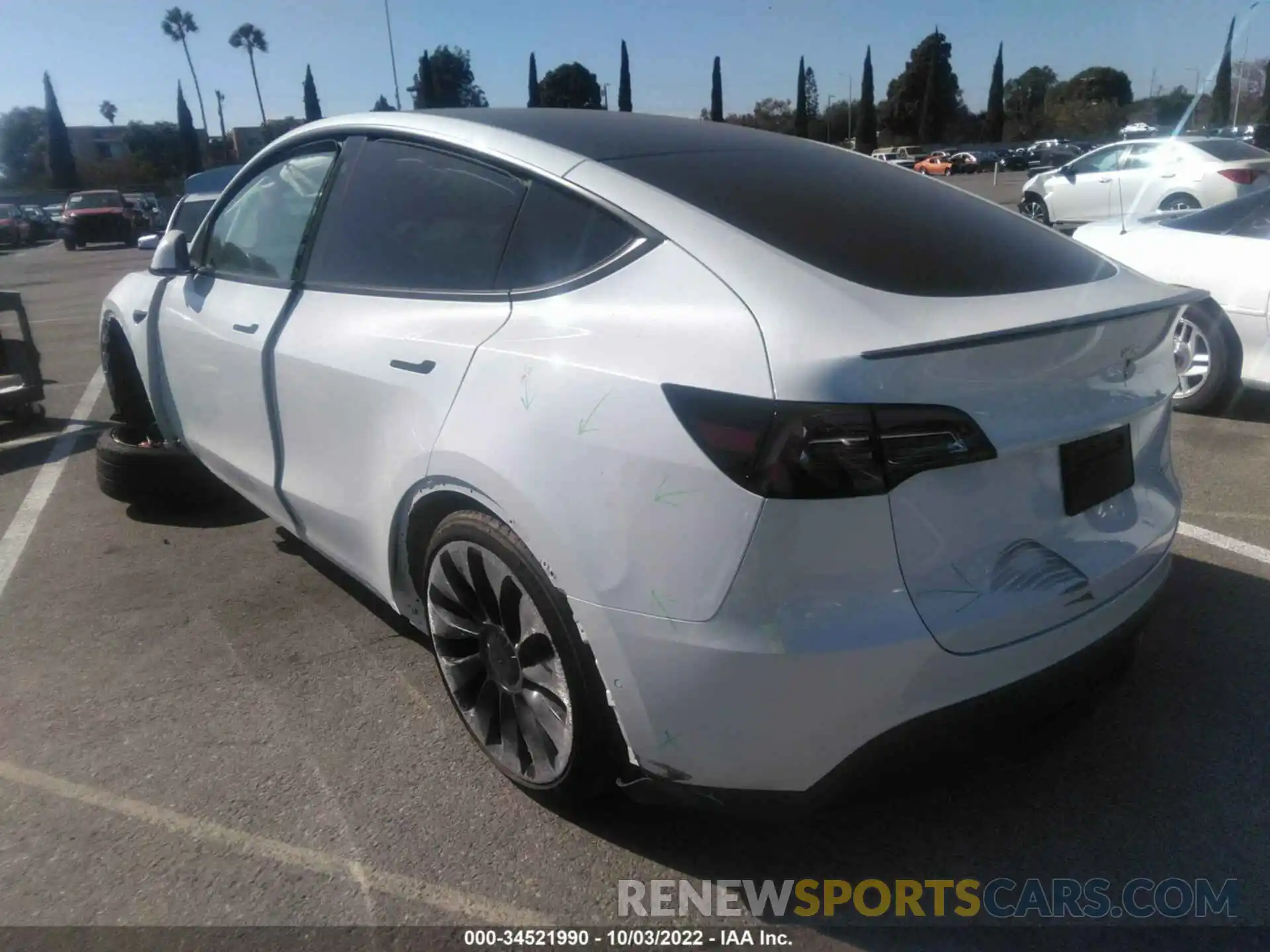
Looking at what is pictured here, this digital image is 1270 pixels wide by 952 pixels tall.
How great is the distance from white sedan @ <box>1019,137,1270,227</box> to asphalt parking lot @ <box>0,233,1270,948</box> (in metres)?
11.7

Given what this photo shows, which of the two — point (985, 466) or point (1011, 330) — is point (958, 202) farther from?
point (985, 466)

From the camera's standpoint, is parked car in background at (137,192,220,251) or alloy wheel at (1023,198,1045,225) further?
alloy wheel at (1023,198,1045,225)

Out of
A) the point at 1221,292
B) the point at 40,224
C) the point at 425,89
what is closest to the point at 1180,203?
the point at 1221,292

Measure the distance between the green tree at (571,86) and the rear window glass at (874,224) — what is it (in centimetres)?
5407

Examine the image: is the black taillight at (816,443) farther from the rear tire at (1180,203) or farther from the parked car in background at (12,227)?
the parked car in background at (12,227)

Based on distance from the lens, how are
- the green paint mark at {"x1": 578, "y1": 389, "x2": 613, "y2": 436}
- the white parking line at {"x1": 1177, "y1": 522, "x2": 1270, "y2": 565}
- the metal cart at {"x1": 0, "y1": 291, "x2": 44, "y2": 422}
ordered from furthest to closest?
the metal cart at {"x1": 0, "y1": 291, "x2": 44, "y2": 422} → the white parking line at {"x1": 1177, "y1": 522, "x2": 1270, "y2": 565} → the green paint mark at {"x1": 578, "y1": 389, "x2": 613, "y2": 436}

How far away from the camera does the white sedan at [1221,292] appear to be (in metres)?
5.45

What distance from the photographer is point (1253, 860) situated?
7.64 feet

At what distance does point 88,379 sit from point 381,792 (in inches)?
290

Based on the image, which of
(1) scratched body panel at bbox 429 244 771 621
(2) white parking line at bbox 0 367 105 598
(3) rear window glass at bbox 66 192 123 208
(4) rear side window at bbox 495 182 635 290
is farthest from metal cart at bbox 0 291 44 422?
(3) rear window glass at bbox 66 192 123 208

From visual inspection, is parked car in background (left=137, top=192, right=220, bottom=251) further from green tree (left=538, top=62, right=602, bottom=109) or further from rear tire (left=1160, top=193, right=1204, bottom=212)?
green tree (left=538, top=62, right=602, bottom=109)

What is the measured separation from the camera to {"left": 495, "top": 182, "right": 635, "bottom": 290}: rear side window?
2.35 m

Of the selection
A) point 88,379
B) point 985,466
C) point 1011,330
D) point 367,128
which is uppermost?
point 367,128

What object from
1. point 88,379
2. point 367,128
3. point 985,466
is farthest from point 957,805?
point 88,379
